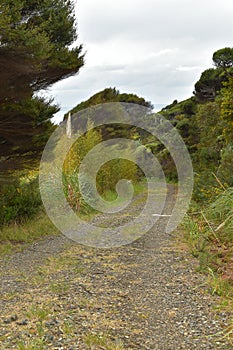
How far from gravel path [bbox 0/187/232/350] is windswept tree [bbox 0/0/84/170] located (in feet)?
9.58

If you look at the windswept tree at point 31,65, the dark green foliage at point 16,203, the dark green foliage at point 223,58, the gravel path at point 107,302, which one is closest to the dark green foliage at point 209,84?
the dark green foliage at point 223,58

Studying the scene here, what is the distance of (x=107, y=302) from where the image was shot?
3738mm

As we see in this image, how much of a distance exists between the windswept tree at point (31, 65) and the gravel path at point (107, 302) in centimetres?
292

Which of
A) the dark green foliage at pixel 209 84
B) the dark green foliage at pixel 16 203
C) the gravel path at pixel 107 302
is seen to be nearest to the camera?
the gravel path at pixel 107 302

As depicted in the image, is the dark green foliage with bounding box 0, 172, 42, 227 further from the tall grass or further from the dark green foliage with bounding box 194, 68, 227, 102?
the dark green foliage with bounding box 194, 68, 227, 102

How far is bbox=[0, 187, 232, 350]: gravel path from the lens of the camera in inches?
117

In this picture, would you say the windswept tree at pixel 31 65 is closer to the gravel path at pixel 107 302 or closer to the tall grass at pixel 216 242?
the gravel path at pixel 107 302

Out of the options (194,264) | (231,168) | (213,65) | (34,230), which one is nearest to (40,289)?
(194,264)

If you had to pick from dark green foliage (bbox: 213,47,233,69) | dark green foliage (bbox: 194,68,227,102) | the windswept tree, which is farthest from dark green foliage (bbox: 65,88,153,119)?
the windswept tree

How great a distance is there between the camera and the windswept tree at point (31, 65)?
21.1ft

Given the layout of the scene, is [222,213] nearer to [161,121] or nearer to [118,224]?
[118,224]

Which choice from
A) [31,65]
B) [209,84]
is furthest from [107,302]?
[209,84]

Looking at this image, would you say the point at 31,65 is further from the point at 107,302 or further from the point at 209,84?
the point at 209,84

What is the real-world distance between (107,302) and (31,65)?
438 cm
